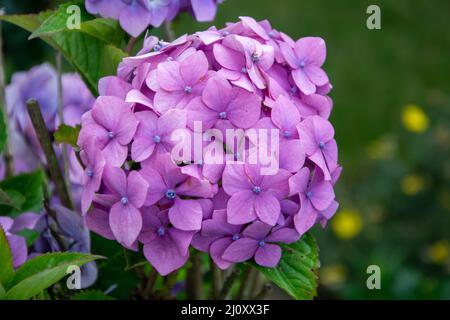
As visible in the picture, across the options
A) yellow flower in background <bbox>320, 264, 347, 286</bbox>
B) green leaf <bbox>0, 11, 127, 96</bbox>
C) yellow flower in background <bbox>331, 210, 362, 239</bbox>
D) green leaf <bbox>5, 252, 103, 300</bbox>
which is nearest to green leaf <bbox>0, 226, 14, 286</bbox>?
green leaf <bbox>5, 252, 103, 300</bbox>

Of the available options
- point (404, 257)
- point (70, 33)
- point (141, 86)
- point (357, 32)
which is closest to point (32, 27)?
point (70, 33)

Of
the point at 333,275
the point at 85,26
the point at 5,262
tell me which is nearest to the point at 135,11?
the point at 85,26

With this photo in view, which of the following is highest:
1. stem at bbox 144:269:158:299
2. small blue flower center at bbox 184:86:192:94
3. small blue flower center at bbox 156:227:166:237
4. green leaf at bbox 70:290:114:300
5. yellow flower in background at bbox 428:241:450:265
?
small blue flower center at bbox 184:86:192:94

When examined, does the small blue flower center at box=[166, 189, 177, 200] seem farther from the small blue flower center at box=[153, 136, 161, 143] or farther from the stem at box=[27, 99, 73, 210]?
the stem at box=[27, 99, 73, 210]

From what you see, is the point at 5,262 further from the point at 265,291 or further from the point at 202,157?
the point at 265,291

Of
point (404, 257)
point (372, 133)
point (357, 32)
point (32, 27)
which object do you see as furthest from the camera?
point (357, 32)
